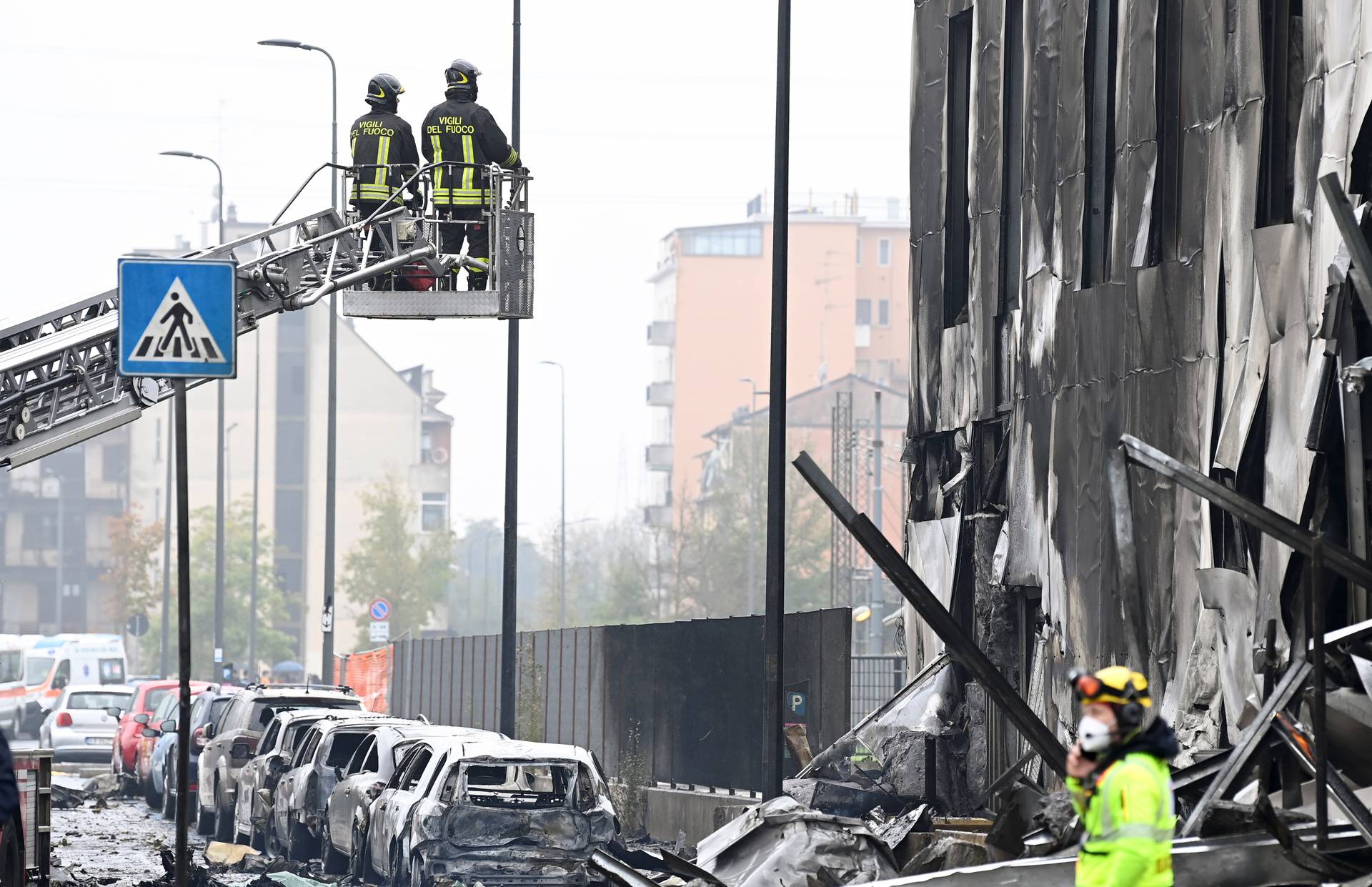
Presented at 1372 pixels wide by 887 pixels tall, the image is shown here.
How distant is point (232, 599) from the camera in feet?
305

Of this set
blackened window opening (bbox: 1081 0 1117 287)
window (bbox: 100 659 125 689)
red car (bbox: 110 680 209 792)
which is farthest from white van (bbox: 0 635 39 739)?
blackened window opening (bbox: 1081 0 1117 287)

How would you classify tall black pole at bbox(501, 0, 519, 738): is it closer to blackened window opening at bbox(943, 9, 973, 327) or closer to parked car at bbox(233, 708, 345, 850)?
parked car at bbox(233, 708, 345, 850)

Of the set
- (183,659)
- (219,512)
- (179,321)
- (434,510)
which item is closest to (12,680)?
(219,512)

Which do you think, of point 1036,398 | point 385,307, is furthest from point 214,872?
point 1036,398

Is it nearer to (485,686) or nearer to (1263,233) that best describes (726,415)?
(485,686)

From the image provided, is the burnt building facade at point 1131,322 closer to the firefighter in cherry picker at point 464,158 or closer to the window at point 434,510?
the firefighter in cherry picker at point 464,158

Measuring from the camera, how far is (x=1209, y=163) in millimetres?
13367

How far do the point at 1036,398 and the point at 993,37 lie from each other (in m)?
3.72

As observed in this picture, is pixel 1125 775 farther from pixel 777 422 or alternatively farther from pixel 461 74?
pixel 461 74

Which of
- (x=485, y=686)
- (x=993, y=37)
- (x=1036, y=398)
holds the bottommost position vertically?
(x=485, y=686)

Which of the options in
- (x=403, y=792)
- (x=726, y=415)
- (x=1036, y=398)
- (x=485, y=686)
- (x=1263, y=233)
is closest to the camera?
(x=1263, y=233)

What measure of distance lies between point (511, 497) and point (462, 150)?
634cm

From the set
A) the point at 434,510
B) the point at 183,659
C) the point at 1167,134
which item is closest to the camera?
the point at 183,659

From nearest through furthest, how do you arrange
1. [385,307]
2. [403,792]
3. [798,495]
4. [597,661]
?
[403,792]
[385,307]
[597,661]
[798,495]
